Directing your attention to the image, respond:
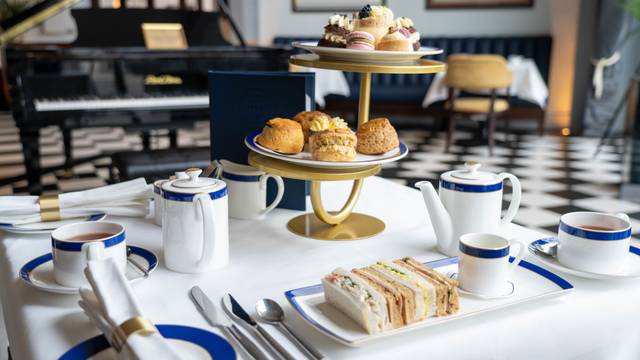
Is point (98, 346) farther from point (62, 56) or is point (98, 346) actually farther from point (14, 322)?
point (62, 56)

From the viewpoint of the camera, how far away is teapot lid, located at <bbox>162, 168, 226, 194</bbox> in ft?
3.07

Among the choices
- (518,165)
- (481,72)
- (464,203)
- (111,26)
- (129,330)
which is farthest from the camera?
(481,72)

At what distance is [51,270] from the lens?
937 mm

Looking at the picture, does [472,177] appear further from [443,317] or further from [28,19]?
[28,19]

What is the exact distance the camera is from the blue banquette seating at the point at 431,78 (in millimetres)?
6420

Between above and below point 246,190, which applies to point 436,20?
above

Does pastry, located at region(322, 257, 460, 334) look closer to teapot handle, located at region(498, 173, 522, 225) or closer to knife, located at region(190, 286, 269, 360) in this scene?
knife, located at region(190, 286, 269, 360)

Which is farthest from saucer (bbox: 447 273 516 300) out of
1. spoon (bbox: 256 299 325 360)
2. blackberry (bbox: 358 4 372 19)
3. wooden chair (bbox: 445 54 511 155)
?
wooden chair (bbox: 445 54 511 155)

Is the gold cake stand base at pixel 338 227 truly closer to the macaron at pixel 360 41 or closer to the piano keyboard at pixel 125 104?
the macaron at pixel 360 41

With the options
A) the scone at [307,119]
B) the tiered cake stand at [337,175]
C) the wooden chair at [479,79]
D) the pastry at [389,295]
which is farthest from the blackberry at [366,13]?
the wooden chair at [479,79]

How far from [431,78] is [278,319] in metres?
6.24

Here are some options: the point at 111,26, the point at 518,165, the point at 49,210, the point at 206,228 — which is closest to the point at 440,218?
the point at 206,228

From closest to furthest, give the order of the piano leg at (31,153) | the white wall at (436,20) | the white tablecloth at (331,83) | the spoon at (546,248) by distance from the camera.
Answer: the spoon at (546,248), the piano leg at (31,153), the white tablecloth at (331,83), the white wall at (436,20)

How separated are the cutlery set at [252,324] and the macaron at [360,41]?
50 centimetres
